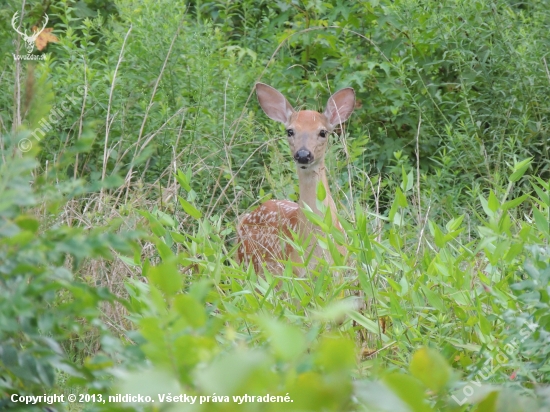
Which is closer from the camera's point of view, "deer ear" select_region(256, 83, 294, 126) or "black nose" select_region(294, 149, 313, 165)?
"black nose" select_region(294, 149, 313, 165)

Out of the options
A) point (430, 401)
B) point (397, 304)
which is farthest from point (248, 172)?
point (430, 401)

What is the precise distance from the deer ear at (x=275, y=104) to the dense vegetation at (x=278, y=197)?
0.62ft

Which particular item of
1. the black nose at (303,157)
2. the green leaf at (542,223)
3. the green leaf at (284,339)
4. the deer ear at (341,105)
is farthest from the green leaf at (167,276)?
the deer ear at (341,105)

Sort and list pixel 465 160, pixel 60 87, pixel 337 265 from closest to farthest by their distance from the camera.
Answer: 1. pixel 337 265
2. pixel 465 160
3. pixel 60 87

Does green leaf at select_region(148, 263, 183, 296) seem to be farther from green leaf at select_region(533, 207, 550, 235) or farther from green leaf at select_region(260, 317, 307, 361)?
green leaf at select_region(533, 207, 550, 235)

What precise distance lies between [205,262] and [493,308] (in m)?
1.06

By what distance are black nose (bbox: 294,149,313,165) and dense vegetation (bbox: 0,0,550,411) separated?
0.12 meters

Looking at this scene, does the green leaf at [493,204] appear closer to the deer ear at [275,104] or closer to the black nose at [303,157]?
the black nose at [303,157]

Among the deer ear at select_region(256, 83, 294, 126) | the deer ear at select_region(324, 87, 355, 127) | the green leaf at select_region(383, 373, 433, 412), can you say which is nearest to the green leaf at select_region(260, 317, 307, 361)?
the green leaf at select_region(383, 373, 433, 412)

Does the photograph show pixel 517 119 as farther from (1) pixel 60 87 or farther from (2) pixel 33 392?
(2) pixel 33 392

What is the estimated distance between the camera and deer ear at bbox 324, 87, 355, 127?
18.7ft

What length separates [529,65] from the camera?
5672 mm

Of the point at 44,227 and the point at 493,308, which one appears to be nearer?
the point at 493,308

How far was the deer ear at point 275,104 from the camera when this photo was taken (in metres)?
5.79
